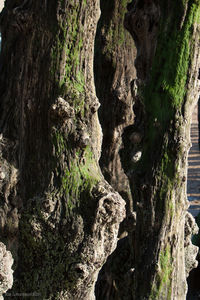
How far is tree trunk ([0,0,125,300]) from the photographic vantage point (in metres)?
4.55

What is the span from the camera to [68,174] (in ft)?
15.3

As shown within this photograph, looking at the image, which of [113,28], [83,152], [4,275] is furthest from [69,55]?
[113,28]

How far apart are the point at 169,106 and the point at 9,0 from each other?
1832 millimetres

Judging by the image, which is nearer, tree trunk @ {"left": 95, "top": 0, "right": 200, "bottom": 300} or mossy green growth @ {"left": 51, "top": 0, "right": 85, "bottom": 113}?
mossy green growth @ {"left": 51, "top": 0, "right": 85, "bottom": 113}

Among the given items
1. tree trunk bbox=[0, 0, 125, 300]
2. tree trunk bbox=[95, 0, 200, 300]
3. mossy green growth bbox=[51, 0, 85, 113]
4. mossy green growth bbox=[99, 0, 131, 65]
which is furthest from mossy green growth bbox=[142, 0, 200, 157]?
mossy green growth bbox=[99, 0, 131, 65]

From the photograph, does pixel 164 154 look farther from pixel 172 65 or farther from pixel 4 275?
pixel 4 275

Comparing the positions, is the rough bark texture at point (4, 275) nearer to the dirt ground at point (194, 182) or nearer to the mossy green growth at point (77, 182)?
the mossy green growth at point (77, 182)

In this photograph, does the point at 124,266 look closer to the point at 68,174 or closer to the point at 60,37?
the point at 68,174

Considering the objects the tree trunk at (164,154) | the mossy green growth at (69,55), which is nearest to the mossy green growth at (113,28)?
the tree trunk at (164,154)

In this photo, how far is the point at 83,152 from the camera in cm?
468

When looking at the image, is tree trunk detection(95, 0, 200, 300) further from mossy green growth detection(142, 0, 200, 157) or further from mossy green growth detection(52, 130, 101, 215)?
mossy green growth detection(52, 130, 101, 215)

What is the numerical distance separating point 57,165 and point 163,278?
1.69 metres

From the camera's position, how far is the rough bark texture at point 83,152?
458cm

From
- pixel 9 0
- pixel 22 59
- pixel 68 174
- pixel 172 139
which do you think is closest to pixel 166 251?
pixel 172 139
